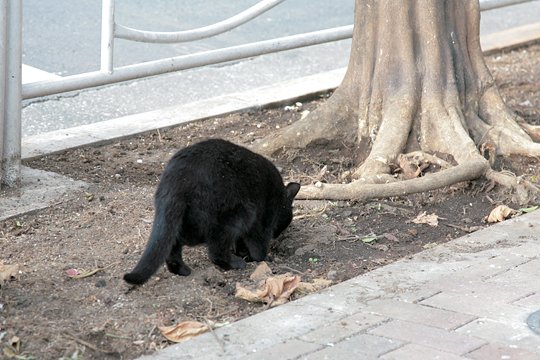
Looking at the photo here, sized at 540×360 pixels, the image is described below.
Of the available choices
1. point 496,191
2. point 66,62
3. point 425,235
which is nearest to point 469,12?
point 496,191

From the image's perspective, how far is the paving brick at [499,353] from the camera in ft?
13.5

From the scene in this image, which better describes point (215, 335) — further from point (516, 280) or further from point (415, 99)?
point (415, 99)

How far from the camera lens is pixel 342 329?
4355mm

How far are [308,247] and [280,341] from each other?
1.28 m

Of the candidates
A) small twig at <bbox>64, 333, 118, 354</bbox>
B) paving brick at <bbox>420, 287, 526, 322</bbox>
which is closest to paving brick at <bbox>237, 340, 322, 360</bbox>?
small twig at <bbox>64, 333, 118, 354</bbox>

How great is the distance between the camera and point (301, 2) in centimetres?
1215

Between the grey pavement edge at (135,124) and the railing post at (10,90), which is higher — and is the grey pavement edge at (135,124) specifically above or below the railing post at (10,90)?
below

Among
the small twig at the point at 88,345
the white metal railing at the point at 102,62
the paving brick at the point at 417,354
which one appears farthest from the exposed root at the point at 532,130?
the small twig at the point at 88,345

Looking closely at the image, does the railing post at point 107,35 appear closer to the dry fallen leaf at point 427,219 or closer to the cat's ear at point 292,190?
the cat's ear at point 292,190

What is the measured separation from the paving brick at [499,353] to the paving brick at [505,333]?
4 cm

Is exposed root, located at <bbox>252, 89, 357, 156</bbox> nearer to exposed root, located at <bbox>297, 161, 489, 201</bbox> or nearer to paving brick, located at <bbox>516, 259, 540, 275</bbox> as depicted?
exposed root, located at <bbox>297, 161, 489, 201</bbox>

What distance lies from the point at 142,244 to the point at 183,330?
111 cm

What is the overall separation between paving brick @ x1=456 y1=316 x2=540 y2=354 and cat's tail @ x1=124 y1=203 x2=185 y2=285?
136 centimetres

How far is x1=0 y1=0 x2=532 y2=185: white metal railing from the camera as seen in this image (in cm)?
580
